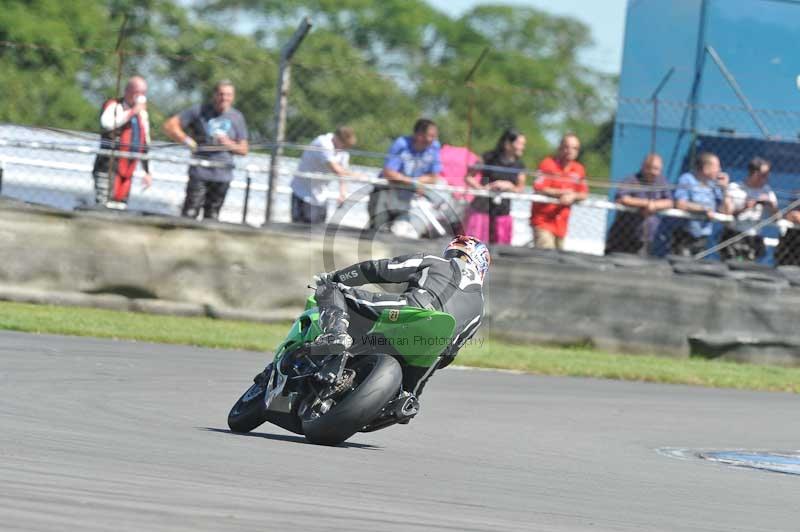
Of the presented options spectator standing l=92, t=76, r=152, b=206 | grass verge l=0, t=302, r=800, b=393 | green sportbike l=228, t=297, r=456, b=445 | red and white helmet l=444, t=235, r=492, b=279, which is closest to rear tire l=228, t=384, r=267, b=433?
green sportbike l=228, t=297, r=456, b=445

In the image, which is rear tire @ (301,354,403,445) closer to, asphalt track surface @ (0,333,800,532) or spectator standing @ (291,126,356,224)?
asphalt track surface @ (0,333,800,532)

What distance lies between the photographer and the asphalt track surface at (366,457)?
4.87 metres

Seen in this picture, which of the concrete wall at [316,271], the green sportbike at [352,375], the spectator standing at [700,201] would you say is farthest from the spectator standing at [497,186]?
the green sportbike at [352,375]

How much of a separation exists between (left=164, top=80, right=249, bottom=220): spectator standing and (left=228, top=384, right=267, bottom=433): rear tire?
258 inches

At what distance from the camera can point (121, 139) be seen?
14.3 meters

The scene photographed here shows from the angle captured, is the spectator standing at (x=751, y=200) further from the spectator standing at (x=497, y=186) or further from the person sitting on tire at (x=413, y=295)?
the person sitting on tire at (x=413, y=295)

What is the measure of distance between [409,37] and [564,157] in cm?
6269

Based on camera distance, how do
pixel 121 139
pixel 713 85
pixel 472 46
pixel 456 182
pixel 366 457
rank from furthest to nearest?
1. pixel 472 46
2. pixel 713 85
3. pixel 456 182
4. pixel 121 139
5. pixel 366 457

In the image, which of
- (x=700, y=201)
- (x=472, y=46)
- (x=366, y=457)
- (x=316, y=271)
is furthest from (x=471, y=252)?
(x=472, y=46)

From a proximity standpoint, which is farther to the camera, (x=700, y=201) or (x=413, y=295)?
(x=700, y=201)

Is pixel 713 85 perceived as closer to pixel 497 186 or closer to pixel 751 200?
pixel 751 200

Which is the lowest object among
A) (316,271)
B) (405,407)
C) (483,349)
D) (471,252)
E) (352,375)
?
(483,349)

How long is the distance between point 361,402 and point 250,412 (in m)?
0.86

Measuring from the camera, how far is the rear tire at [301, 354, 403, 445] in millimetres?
7230
